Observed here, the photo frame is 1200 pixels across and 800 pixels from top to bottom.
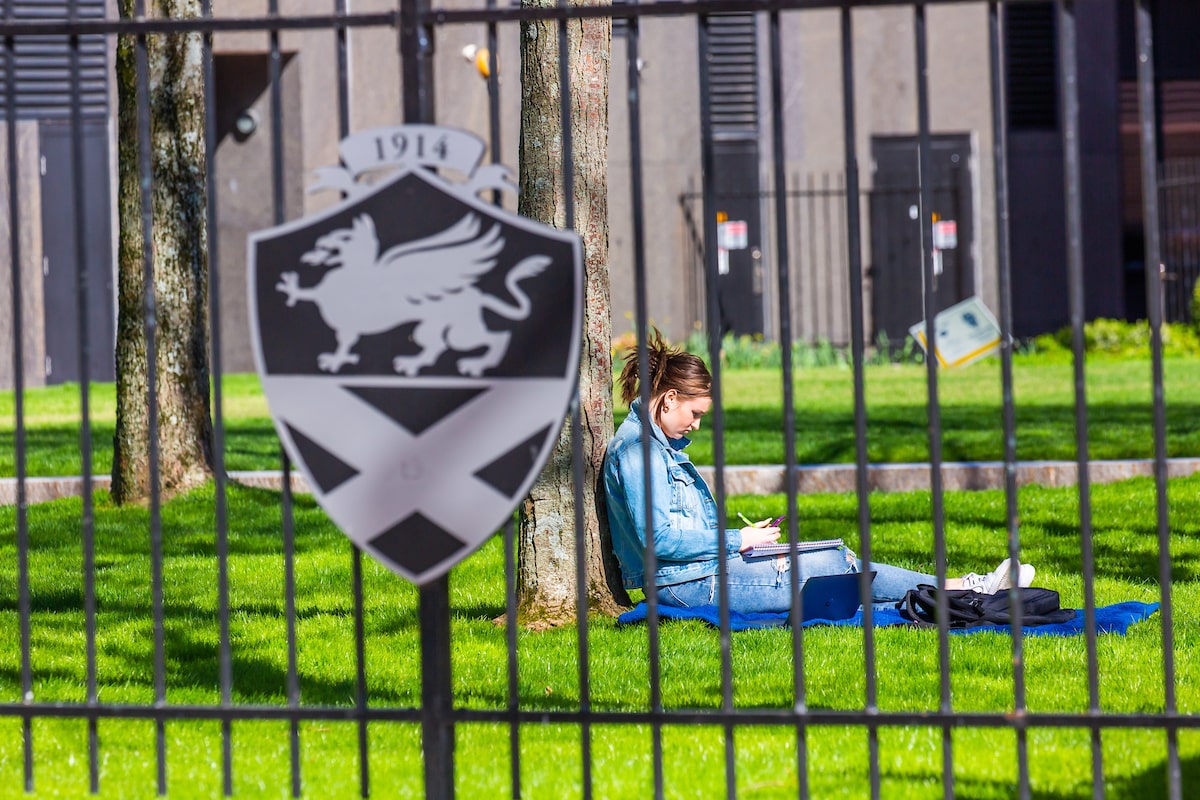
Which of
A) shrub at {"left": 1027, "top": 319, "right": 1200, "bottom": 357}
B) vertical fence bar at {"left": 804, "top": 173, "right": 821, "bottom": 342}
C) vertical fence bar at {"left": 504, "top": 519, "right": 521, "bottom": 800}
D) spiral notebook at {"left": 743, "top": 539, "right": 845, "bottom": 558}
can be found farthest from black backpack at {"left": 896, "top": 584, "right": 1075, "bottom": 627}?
shrub at {"left": 1027, "top": 319, "right": 1200, "bottom": 357}

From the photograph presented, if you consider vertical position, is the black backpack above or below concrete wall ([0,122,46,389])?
below

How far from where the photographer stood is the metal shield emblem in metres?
3.11

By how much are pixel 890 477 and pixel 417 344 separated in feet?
20.4

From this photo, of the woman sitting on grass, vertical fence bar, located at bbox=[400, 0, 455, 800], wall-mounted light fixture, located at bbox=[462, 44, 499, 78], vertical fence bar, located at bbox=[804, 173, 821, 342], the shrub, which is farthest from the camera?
the shrub

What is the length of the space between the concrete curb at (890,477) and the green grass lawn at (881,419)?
0.37 m

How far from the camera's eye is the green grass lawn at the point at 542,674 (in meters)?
3.66

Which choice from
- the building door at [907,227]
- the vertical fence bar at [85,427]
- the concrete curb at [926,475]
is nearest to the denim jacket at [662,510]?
the vertical fence bar at [85,427]

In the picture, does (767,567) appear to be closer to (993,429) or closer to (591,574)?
(591,574)

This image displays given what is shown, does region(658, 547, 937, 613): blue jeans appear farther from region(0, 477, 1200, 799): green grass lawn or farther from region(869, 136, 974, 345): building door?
region(869, 136, 974, 345): building door

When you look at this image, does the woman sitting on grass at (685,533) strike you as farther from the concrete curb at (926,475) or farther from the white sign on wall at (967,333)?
the concrete curb at (926,475)

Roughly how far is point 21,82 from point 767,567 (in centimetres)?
1511

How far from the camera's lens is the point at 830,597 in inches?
216

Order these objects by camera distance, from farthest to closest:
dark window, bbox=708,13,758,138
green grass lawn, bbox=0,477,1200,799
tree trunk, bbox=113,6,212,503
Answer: dark window, bbox=708,13,758,138
tree trunk, bbox=113,6,212,503
green grass lawn, bbox=0,477,1200,799

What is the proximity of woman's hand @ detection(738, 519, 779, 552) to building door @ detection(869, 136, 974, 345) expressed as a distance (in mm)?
14301
